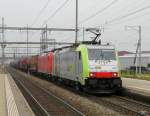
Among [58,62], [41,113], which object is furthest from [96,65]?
[58,62]

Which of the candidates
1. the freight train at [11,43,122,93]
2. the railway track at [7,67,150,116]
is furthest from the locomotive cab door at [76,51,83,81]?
the railway track at [7,67,150,116]

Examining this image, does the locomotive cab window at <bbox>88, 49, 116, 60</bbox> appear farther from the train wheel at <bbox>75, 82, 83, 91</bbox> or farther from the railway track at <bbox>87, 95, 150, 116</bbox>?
the railway track at <bbox>87, 95, 150, 116</bbox>

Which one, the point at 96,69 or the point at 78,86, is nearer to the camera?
the point at 96,69

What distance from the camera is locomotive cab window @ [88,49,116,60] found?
25.3 meters

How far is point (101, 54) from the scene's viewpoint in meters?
25.5

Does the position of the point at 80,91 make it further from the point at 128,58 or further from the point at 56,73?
the point at 128,58

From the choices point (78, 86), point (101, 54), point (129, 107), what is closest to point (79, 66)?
point (101, 54)

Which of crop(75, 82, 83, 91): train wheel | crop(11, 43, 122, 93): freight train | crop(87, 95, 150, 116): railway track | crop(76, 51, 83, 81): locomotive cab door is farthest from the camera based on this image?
crop(75, 82, 83, 91): train wheel

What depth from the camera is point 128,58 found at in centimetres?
11594

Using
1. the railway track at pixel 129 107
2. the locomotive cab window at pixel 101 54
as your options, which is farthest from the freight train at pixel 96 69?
the railway track at pixel 129 107

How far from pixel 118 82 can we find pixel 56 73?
13010mm

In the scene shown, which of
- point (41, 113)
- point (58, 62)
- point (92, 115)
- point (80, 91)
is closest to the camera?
Result: point (92, 115)

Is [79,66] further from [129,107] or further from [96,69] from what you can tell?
[129,107]

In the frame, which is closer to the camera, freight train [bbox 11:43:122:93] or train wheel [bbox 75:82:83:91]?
freight train [bbox 11:43:122:93]
